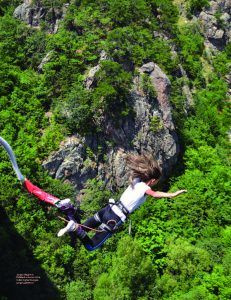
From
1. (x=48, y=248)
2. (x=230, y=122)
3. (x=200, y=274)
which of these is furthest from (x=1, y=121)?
(x=230, y=122)

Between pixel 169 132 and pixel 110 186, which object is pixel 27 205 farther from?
pixel 169 132

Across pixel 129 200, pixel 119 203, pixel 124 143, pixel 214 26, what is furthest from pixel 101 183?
pixel 214 26

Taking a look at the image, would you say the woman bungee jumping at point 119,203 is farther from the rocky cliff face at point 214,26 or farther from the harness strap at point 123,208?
the rocky cliff face at point 214,26

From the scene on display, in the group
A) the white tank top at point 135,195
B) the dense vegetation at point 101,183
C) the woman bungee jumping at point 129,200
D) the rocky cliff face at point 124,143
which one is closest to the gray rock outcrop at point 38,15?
the dense vegetation at point 101,183

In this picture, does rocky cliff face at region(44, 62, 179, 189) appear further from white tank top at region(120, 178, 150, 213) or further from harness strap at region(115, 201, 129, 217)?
white tank top at region(120, 178, 150, 213)

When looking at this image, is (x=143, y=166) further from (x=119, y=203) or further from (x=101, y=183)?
(x=101, y=183)

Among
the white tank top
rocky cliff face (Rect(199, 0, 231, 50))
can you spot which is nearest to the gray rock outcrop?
rocky cliff face (Rect(199, 0, 231, 50))
